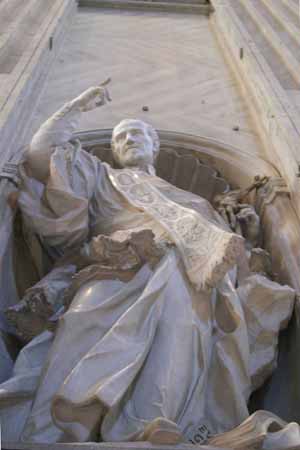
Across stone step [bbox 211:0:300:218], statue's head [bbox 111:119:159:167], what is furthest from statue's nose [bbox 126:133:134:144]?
stone step [bbox 211:0:300:218]

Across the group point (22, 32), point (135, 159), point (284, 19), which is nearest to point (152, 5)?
point (284, 19)

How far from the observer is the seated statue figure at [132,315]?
3285mm

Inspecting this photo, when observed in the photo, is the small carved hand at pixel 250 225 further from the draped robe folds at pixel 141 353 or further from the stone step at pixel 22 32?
the stone step at pixel 22 32

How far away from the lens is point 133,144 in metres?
5.38

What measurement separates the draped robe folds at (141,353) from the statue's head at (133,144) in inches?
34.2

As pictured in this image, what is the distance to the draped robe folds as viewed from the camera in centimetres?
324

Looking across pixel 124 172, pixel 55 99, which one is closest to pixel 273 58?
pixel 55 99

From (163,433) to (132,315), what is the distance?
0.84 meters

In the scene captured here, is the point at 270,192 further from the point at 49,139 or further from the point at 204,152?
the point at 49,139

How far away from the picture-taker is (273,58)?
820 centimetres

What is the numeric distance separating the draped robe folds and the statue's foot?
19cm

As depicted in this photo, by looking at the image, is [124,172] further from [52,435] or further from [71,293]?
[52,435]

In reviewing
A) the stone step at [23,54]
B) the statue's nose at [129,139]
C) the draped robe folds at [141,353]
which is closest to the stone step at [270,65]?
the statue's nose at [129,139]

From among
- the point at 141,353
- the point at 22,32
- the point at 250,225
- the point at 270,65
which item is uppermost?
the point at 22,32
